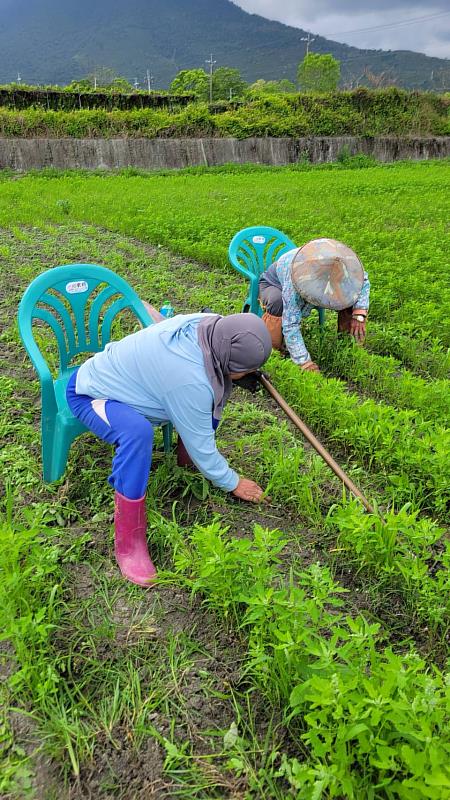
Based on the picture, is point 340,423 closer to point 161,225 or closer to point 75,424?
point 75,424

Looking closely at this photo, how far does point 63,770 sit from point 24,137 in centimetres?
2370

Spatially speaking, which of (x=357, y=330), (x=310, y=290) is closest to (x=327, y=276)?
(x=310, y=290)

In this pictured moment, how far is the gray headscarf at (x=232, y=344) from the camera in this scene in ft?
7.99

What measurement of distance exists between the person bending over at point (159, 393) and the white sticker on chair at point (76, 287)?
880mm

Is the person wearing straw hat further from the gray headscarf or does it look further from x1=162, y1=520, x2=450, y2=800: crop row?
x1=162, y1=520, x2=450, y2=800: crop row

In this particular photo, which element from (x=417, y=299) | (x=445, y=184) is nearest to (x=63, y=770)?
(x=417, y=299)

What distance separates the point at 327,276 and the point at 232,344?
1784mm

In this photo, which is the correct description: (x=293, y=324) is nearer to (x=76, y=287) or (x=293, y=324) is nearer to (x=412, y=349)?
(x=412, y=349)

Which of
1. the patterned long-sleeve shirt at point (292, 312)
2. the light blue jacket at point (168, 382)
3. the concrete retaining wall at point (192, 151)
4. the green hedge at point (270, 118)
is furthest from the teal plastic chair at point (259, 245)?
the green hedge at point (270, 118)

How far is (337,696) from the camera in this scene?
1612mm

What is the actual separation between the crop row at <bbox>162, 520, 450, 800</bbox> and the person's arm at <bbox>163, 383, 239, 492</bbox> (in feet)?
1.59

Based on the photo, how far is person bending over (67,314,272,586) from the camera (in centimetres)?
248

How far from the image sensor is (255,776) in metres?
1.78

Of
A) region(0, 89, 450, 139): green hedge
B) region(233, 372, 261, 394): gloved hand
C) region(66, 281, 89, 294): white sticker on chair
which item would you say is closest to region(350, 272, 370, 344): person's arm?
region(233, 372, 261, 394): gloved hand
